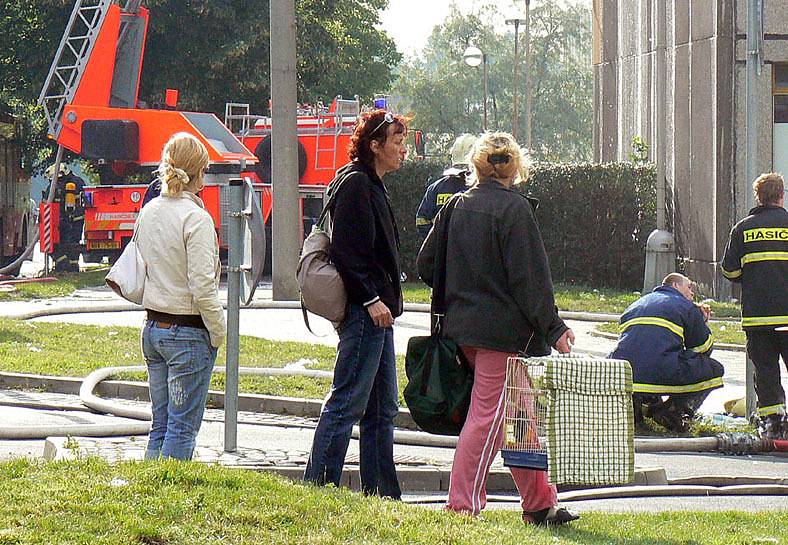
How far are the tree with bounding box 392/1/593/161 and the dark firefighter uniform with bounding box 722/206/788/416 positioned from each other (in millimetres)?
66913

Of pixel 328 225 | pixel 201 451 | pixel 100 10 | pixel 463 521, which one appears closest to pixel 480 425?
pixel 463 521

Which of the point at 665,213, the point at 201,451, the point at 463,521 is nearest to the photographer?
the point at 463,521

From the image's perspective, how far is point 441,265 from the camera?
252 inches

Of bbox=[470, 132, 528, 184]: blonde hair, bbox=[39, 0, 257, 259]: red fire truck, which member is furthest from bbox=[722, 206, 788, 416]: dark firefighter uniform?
bbox=[39, 0, 257, 259]: red fire truck

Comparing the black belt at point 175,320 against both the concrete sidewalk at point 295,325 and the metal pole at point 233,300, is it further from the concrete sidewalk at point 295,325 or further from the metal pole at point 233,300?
the concrete sidewalk at point 295,325

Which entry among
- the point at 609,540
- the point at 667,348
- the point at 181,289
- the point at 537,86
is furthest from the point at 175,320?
the point at 537,86

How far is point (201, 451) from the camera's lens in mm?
7980

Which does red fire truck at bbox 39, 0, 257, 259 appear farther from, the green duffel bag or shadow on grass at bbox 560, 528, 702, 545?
shadow on grass at bbox 560, 528, 702, 545

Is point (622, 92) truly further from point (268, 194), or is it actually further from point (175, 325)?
point (175, 325)

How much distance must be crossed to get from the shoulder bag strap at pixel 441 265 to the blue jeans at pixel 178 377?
1.08m

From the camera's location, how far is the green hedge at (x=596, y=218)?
76.4 ft

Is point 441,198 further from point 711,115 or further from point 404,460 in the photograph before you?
point 711,115

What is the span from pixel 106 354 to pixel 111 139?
41.8 ft

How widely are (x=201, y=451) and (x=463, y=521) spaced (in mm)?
2788
